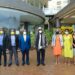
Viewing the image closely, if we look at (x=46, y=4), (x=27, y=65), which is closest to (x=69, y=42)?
(x=27, y=65)

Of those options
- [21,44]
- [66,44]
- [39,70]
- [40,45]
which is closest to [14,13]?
[21,44]

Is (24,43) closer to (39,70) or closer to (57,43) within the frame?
(57,43)

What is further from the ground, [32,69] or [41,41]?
[41,41]

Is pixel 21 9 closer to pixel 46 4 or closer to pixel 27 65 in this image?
pixel 27 65

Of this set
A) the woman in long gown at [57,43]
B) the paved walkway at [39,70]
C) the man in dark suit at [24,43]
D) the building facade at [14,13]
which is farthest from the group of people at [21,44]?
the building facade at [14,13]

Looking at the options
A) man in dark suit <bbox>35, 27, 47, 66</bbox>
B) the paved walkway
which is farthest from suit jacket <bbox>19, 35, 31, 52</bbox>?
→ the paved walkway

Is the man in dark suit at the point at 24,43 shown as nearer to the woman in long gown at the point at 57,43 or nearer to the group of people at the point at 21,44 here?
the group of people at the point at 21,44

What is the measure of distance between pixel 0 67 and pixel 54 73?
350 cm

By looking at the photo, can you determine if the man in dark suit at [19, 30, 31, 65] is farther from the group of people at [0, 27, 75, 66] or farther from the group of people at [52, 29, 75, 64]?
the group of people at [52, 29, 75, 64]

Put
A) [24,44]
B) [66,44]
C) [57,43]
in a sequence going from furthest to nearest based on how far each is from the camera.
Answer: [57,43], [66,44], [24,44]

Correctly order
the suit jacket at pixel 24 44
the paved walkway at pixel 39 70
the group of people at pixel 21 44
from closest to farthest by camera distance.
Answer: the paved walkway at pixel 39 70
the group of people at pixel 21 44
the suit jacket at pixel 24 44

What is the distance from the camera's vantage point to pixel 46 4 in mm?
82500

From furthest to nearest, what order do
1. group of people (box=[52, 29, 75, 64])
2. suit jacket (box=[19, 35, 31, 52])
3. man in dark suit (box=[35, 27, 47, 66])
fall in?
group of people (box=[52, 29, 75, 64]), suit jacket (box=[19, 35, 31, 52]), man in dark suit (box=[35, 27, 47, 66])

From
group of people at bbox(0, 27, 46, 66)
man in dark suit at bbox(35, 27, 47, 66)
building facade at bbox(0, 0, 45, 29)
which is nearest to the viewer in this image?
man in dark suit at bbox(35, 27, 47, 66)
